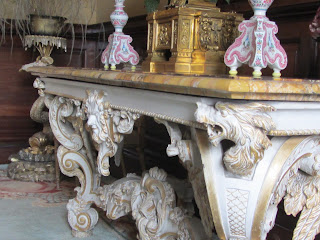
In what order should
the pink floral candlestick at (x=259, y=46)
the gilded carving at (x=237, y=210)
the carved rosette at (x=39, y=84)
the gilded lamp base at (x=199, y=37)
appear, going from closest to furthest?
the gilded carving at (x=237, y=210), the pink floral candlestick at (x=259, y=46), the gilded lamp base at (x=199, y=37), the carved rosette at (x=39, y=84)

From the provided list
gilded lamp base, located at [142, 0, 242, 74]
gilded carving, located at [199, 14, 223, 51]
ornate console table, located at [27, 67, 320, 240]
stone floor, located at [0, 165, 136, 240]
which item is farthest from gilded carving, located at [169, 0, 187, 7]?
stone floor, located at [0, 165, 136, 240]

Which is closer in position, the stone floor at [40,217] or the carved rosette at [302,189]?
the carved rosette at [302,189]


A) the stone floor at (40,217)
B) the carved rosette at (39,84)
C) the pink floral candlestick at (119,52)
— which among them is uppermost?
the pink floral candlestick at (119,52)

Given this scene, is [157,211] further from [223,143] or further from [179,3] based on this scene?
[179,3]

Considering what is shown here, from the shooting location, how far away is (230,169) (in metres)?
1.14

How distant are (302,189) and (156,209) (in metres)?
0.66

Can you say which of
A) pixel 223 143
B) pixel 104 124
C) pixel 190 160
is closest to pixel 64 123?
pixel 104 124

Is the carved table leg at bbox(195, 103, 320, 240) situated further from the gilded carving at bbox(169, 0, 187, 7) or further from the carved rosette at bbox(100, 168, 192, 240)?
the gilded carving at bbox(169, 0, 187, 7)

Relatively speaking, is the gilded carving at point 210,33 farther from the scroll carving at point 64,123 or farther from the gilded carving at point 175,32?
the scroll carving at point 64,123

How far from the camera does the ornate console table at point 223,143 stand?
3.48ft

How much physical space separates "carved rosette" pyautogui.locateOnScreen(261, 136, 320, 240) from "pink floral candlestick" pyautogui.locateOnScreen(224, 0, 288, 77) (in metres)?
0.23

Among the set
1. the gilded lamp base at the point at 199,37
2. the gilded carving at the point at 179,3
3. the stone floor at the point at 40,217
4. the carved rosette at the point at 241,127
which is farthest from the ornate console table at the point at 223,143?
the stone floor at the point at 40,217

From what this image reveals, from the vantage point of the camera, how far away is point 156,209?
186 centimetres

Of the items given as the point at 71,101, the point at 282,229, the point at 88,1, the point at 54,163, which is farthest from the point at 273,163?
the point at 88,1
